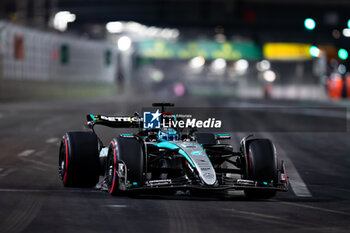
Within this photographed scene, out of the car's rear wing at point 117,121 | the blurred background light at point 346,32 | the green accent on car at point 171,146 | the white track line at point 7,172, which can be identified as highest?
the blurred background light at point 346,32

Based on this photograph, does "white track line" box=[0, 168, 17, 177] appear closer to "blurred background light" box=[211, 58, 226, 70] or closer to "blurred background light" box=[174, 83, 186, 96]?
"blurred background light" box=[174, 83, 186, 96]

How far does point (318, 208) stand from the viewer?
9.17 m

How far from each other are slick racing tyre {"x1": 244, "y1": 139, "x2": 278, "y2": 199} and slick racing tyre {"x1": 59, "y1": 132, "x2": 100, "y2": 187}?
2013mm

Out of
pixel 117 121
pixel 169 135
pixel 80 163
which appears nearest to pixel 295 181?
pixel 169 135

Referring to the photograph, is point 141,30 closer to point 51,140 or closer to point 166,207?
point 51,140

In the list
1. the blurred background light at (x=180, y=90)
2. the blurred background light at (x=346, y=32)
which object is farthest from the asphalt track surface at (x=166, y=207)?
the blurred background light at (x=180, y=90)

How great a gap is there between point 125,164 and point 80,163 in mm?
1174

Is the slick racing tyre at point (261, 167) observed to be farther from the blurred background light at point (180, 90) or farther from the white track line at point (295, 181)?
the blurred background light at point (180, 90)

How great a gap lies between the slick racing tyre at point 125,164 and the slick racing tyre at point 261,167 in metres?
1.36

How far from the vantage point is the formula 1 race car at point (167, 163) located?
31.5 feet

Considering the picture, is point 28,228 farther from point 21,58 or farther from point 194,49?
point 194,49

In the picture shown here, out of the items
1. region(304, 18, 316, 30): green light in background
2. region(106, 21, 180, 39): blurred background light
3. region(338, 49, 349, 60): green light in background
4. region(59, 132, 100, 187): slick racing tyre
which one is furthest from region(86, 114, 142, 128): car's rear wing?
region(106, 21, 180, 39): blurred background light

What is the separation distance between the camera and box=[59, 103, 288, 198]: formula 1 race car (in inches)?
378

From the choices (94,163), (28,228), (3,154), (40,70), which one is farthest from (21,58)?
(28,228)
